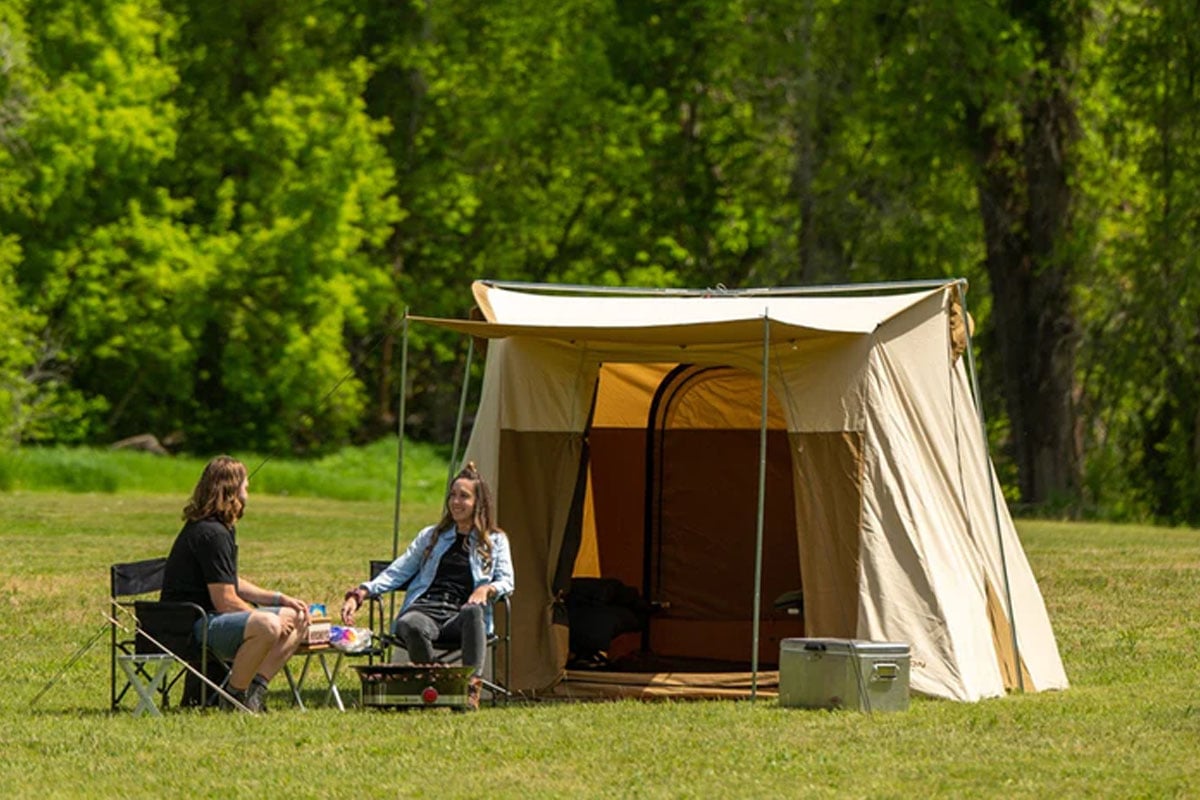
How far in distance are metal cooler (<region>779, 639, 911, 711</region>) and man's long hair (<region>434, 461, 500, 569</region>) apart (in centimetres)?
140

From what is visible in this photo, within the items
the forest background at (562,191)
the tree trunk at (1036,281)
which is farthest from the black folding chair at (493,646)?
the tree trunk at (1036,281)

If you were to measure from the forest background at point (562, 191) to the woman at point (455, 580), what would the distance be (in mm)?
13599

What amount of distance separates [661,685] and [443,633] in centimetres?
130

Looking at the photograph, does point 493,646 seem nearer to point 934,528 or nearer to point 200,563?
point 200,563

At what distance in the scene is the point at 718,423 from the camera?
12.9 meters

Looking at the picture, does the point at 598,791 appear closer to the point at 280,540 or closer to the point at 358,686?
the point at 358,686

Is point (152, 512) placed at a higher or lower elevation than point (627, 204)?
lower

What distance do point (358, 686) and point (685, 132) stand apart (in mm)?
30174

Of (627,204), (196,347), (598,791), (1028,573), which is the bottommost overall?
(598,791)

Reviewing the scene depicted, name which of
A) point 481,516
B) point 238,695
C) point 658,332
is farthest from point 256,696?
point 658,332

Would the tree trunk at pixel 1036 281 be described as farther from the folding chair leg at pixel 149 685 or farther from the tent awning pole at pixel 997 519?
the folding chair leg at pixel 149 685

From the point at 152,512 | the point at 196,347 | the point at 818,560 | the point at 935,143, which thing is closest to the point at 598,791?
the point at 818,560

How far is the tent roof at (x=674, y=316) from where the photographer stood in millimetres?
10391

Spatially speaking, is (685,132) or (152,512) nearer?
(152,512)
